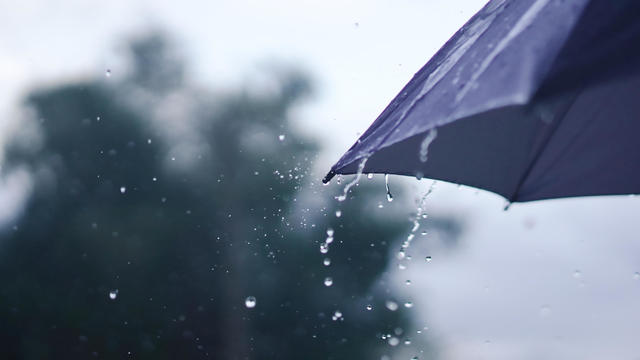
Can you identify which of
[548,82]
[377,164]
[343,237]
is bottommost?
[548,82]

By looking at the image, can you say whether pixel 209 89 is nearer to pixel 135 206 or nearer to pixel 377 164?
pixel 135 206

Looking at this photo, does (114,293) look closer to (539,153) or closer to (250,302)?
(250,302)

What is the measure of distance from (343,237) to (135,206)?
4797mm

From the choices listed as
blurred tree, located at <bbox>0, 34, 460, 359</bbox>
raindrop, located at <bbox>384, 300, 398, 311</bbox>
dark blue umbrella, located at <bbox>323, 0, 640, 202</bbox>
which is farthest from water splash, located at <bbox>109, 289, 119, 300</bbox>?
dark blue umbrella, located at <bbox>323, 0, 640, 202</bbox>

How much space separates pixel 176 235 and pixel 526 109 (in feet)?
49.0

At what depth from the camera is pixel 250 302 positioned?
16.0 meters

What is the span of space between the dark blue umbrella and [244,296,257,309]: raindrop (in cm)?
1333

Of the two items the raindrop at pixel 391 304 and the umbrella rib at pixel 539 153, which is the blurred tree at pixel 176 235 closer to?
the raindrop at pixel 391 304

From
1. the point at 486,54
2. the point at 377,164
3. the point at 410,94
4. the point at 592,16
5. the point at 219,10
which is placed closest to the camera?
the point at 592,16

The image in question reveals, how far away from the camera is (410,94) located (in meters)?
2.15

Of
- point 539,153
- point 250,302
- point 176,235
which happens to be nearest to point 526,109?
point 539,153

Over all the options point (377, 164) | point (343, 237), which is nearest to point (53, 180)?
point (343, 237)

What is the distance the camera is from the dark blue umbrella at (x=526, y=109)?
136 centimetres

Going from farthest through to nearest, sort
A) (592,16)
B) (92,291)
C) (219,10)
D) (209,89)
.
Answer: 1. (219,10)
2. (209,89)
3. (92,291)
4. (592,16)
